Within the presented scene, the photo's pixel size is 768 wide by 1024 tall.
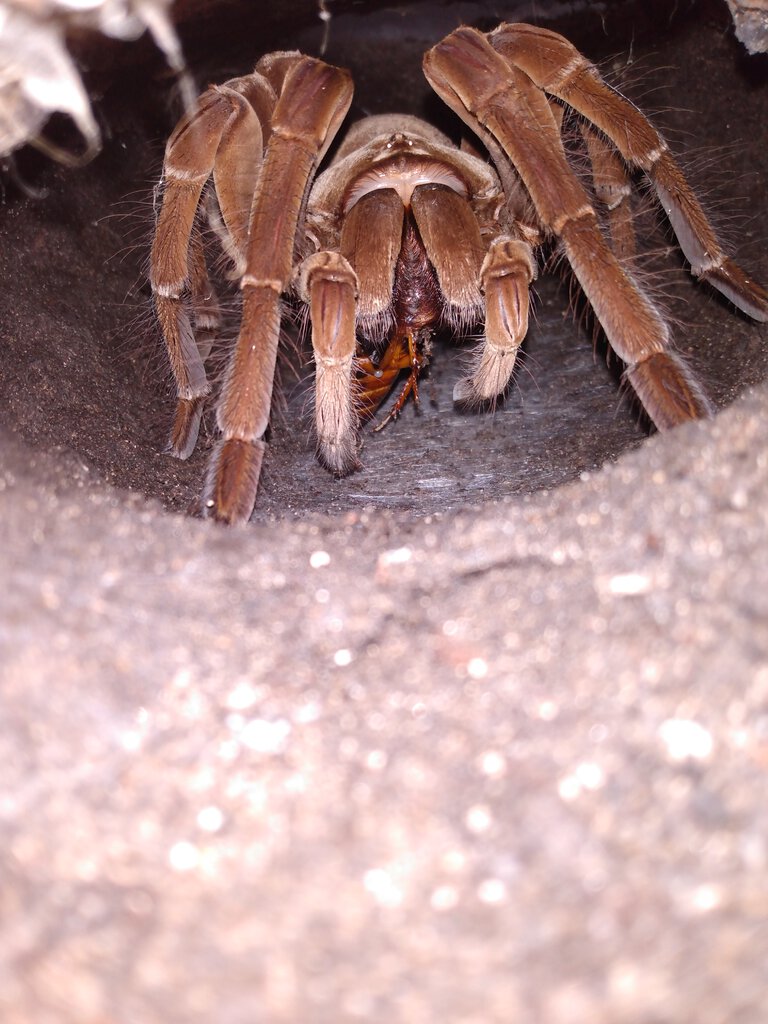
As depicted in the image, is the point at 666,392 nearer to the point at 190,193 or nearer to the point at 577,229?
the point at 577,229

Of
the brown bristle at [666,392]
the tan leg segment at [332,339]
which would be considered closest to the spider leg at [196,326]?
the tan leg segment at [332,339]

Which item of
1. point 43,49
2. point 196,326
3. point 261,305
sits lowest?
point 196,326

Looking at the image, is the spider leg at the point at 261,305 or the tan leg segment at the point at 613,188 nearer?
the spider leg at the point at 261,305

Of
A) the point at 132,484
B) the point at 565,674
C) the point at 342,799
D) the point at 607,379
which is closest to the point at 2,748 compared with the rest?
the point at 342,799

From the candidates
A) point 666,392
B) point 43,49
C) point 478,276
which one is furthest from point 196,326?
point 666,392

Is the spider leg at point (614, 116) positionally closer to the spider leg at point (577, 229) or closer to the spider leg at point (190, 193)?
the spider leg at point (577, 229)

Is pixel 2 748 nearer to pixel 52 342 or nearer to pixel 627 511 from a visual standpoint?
pixel 627 511

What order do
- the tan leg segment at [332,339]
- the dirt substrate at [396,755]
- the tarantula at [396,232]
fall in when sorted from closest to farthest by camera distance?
1. the dirt substrate at [396,755]
2. the tarantula at [396,232]
3. the tan leg segment at [332,339]
